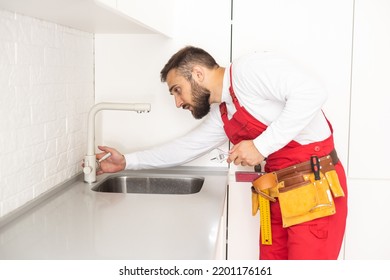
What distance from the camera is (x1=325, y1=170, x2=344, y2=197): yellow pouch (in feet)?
5.90

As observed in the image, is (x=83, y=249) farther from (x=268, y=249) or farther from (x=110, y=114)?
(x=110, y=114)

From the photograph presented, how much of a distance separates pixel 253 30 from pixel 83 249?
1.39 meters

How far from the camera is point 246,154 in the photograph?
179cm

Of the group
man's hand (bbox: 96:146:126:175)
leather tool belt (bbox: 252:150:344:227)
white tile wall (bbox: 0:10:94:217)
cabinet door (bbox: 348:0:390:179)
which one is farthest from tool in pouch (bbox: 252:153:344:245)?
white tile wall (bbox: 0:10:94:217)

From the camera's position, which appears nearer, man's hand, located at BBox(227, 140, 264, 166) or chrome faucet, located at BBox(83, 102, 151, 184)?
man's hand, located at BBox(227, 140, 264, 166)

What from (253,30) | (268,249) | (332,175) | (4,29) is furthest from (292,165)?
(4,29)

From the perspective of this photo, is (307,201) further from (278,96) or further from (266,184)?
(278,96)

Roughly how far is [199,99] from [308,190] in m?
0.56

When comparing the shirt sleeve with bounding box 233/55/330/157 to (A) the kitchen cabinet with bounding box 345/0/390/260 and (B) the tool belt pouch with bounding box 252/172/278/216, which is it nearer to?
(B) the tool belt pouch with bounding box 252/172/278/216

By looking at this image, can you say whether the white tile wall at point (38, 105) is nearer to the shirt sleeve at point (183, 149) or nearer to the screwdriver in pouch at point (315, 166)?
the shirt sleeve at point (183, 149)

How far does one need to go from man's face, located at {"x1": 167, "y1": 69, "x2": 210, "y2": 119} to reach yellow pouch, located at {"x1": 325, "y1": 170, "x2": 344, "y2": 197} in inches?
21.8

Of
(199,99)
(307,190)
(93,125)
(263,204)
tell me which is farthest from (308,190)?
(93,125)

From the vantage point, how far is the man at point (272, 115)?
5.59 ft

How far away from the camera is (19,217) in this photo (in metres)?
1.53
